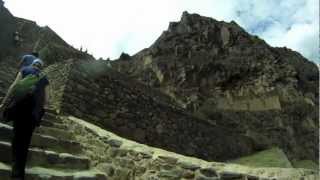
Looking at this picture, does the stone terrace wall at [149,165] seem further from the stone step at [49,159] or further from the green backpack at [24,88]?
the green backpack at [24,88]

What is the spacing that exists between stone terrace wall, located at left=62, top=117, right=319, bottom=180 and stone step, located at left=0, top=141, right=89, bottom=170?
0.41 meters

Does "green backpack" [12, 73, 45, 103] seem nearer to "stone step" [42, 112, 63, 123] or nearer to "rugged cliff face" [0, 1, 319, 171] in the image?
"stone step" [42, 112, 63, 123]

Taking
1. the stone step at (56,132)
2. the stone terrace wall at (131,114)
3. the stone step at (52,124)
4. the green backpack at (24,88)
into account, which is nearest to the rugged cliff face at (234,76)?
the stone terrace wall at (131,114)

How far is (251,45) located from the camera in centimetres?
2717

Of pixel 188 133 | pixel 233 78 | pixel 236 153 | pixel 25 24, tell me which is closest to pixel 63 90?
pixel 188 133

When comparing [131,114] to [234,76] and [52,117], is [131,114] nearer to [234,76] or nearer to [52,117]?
[52,117]

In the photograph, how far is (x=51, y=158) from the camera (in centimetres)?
497

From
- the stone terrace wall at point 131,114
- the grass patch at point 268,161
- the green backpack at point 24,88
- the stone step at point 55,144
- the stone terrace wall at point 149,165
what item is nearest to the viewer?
the green backpack at point 24,88

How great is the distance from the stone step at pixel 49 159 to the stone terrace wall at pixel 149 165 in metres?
0.41

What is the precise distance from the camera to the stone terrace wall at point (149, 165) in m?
4.38

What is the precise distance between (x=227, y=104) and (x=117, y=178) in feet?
59.1

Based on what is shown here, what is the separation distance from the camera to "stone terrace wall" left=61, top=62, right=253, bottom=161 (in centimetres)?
775

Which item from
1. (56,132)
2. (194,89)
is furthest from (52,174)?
(194,89)

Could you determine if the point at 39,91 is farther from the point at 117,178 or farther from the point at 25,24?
the point at 25,24
